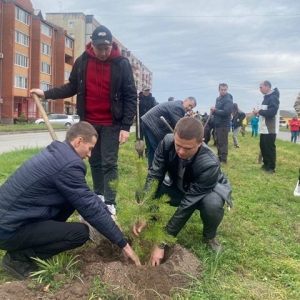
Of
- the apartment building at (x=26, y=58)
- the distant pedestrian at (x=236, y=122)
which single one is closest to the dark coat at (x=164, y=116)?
the distant pedestrian at (x=236, y=122)

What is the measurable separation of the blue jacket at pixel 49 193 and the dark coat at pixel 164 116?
12.1ft

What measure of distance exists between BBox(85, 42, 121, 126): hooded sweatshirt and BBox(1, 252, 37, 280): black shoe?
1.71 metres

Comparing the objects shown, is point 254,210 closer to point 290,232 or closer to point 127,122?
point 290,232

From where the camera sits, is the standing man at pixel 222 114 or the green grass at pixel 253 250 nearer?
the green grass at pixel 253 250

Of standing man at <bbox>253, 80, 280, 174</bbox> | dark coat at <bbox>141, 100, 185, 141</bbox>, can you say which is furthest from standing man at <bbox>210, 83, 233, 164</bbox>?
dark coat at <bbox>141, 100, 185, 141</bbox>

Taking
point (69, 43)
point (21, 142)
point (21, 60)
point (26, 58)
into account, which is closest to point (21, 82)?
point (21, 60)

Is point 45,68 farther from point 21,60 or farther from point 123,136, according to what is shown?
point 123,136

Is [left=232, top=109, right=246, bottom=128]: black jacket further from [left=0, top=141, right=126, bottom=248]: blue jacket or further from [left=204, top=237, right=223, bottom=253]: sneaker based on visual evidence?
[left=0, top=141, right=126, bottom=248]: blue jacket

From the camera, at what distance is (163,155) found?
11.0 ft

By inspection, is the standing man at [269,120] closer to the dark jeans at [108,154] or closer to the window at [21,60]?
the dark jeans at [108,154]

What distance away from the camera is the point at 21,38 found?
4462 cm

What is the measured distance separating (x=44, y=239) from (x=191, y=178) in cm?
134

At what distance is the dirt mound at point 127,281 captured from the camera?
233 cm

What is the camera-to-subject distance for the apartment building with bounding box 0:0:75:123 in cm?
4178
